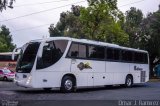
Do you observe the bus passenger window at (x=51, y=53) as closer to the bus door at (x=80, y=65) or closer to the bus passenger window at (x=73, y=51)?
the bus passenger window at (x=73, y=51)

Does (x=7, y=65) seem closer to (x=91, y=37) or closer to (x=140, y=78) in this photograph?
(x=91, y=37)

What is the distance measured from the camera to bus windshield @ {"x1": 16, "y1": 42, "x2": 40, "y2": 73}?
2166 cm

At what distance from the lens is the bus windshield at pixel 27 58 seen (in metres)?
21.7

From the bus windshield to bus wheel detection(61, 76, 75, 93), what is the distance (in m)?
2.31

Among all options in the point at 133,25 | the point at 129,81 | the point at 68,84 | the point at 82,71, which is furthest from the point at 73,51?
the point at 133,25

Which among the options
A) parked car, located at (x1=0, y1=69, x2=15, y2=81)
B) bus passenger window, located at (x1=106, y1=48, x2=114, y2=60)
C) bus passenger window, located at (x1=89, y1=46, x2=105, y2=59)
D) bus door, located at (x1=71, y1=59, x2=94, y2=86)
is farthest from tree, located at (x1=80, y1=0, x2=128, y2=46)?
bus door, located at (x1=71, y1=59, x2=94, y2=86)

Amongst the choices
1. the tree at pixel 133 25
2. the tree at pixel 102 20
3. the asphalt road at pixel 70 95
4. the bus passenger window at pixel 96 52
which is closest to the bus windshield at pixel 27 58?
the asphalt road at pixel 70 95

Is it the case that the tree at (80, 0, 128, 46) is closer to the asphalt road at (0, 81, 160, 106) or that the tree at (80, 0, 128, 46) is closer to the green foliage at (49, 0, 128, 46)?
the green foliage at (49, 0, 128, 46)

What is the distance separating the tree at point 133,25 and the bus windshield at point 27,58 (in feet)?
104

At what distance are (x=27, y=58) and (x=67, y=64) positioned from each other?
94.3 inches

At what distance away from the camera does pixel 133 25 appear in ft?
182

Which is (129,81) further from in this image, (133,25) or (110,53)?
(133,25)

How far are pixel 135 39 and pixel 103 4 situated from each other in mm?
15627

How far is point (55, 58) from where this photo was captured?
22250 millimetres
